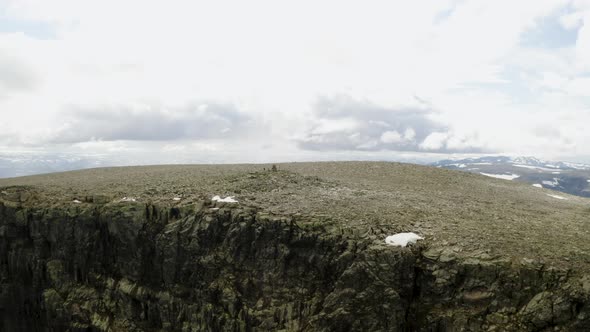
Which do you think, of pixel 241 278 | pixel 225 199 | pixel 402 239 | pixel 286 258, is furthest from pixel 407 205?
pixel 225 199

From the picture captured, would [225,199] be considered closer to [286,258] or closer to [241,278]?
[241,278]

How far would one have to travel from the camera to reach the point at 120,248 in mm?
30047

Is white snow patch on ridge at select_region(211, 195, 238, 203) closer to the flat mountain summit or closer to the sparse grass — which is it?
the flat mountain summit

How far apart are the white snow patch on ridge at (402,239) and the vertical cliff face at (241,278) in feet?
2.04

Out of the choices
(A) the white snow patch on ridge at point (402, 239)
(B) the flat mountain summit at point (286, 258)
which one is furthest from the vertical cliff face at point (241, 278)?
(A) the white snow patch on ridge at point (402, 239)

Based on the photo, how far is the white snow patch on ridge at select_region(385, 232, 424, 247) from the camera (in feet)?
71.2

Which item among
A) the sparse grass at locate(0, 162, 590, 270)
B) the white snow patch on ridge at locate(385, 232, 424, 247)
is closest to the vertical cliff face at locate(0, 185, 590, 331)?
the white snow patch on ridge at locate(385, 232, 424, 247)

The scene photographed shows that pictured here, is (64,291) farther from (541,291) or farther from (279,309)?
(541,291)

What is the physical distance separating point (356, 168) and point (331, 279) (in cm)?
3465

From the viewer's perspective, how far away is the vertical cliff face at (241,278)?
18.5 metres

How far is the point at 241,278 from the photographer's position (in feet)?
82.9

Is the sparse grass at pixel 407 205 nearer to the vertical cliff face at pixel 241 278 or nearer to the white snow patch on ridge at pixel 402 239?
the white snow patch on ridge at pixel 402 239

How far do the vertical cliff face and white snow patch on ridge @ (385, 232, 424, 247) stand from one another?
0.62 m

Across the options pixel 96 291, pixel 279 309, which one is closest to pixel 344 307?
pixel 279 309
